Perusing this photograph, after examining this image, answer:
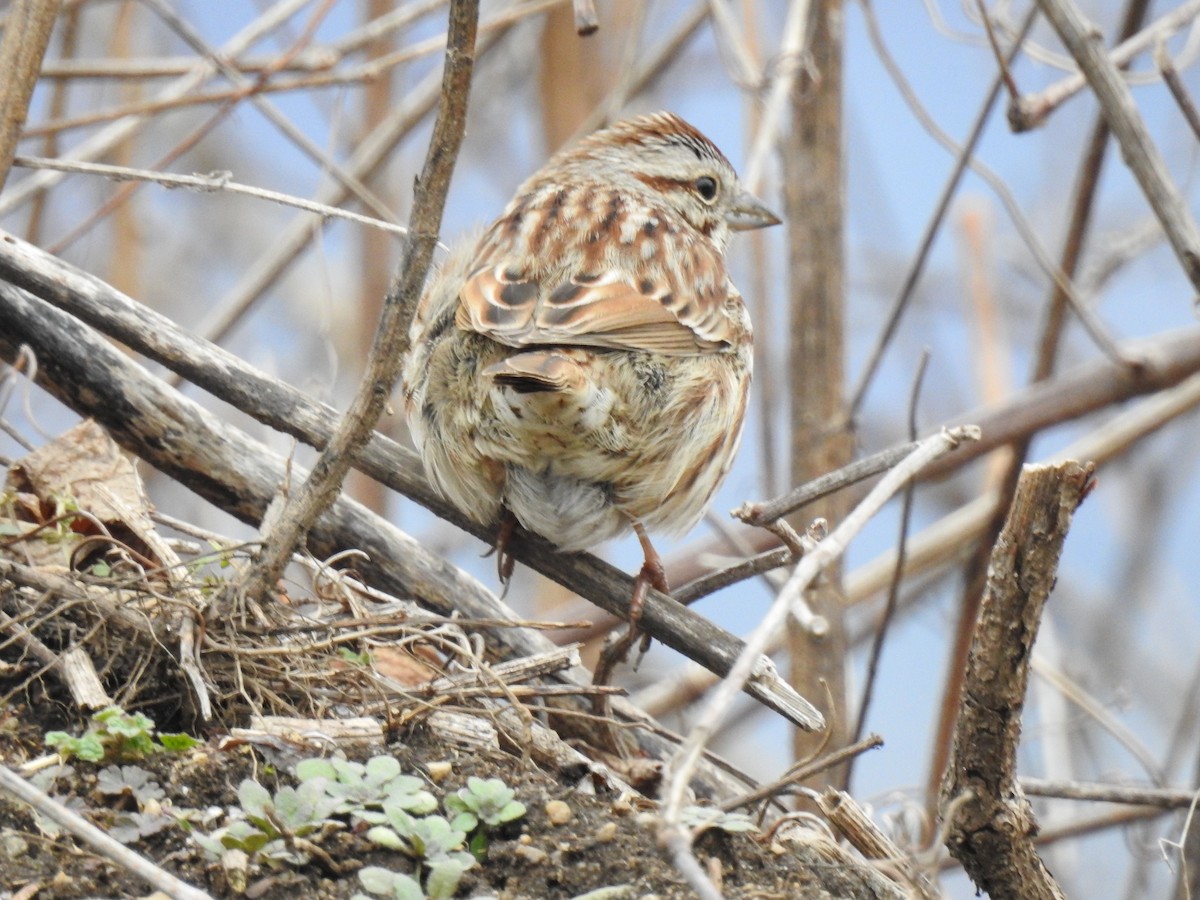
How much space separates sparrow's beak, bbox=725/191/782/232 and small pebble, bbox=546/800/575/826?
2469 mm

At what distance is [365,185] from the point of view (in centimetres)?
556

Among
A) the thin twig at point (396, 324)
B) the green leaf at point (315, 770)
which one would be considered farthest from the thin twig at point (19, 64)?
the green leaf at point (315, 770)

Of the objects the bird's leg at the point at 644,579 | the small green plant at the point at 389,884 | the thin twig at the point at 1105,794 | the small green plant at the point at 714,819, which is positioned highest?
the bird's leg at the point at 644,579

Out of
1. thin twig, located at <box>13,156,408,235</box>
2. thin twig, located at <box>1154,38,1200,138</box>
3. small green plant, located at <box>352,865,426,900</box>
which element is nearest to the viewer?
small green plant, located at <box>352,865,426,900</box>

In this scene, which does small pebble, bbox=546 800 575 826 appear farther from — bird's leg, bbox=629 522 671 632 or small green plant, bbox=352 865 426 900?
bird's leg, bbox=629 522 671 632

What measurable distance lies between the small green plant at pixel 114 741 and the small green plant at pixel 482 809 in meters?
0.49

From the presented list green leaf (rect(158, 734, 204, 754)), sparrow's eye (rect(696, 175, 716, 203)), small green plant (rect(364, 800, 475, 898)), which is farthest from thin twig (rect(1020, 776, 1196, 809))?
sparrow's eye (rect(696, 175, 716, 203))

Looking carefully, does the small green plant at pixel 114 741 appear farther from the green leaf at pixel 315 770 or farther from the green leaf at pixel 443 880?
the green leaf at pixel 443 880

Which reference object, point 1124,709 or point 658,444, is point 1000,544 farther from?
point 1124,709

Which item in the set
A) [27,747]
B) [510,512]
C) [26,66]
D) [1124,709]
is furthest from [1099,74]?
[27,747]

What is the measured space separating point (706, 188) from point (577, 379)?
1639 millimetres

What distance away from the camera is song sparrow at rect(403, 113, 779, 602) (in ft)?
10.1

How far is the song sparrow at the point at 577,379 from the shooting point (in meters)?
3.09

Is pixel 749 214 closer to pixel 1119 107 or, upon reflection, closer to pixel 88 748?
pixel 1119 107
